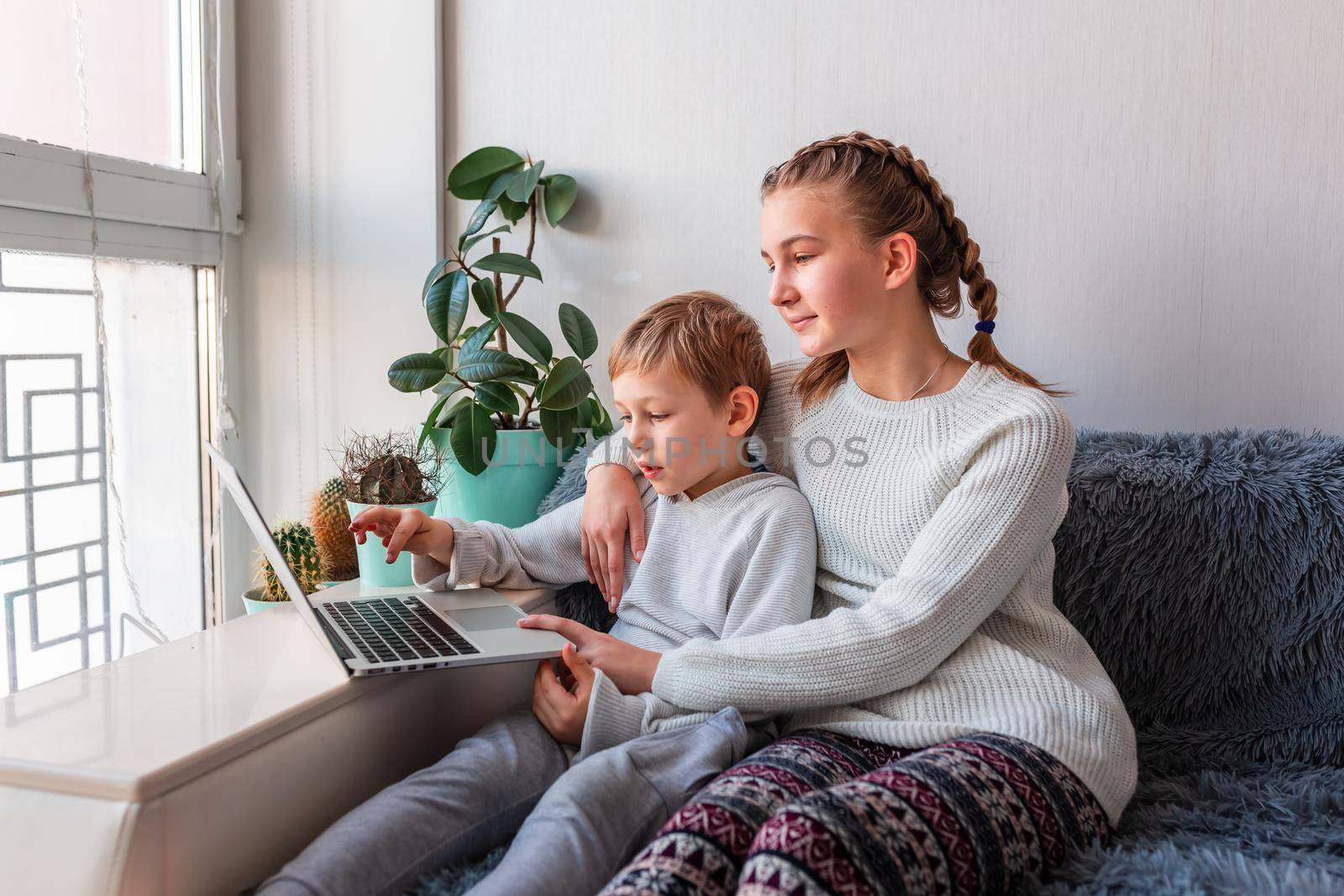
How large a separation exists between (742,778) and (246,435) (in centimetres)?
151

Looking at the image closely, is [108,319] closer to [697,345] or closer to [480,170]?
[480,170]

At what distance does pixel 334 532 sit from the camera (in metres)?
1.62

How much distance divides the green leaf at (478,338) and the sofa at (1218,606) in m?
0.91

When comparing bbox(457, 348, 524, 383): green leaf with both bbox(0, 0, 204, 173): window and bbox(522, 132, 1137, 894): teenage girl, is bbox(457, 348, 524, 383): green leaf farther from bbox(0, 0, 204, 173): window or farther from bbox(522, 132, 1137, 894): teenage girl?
bbox(0, 0, 204, 173): window

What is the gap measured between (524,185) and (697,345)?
2.09 feet

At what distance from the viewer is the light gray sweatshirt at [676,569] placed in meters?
1.02

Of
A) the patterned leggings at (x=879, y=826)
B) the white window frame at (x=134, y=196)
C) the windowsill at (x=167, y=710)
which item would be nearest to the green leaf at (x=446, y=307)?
the white window frame at (x=134, y=196)

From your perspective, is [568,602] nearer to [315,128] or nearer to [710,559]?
[710,559]

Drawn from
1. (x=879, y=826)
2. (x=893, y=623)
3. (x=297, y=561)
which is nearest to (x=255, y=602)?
(x=297, y=561)

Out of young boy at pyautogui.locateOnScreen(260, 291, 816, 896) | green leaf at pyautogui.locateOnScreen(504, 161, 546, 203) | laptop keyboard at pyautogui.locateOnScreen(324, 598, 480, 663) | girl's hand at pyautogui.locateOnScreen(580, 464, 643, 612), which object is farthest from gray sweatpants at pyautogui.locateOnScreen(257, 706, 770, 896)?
green leaf at pyautogui.locateOnScreen(504, 161, 546, 203)

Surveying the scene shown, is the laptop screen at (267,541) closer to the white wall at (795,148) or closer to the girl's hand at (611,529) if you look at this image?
the girl's hand at (611,529)

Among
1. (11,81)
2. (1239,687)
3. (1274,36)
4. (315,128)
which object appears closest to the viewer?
(1239,687)

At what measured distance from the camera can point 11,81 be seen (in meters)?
1.47

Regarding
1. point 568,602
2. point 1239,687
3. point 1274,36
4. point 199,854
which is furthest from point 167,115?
point 1239,687
